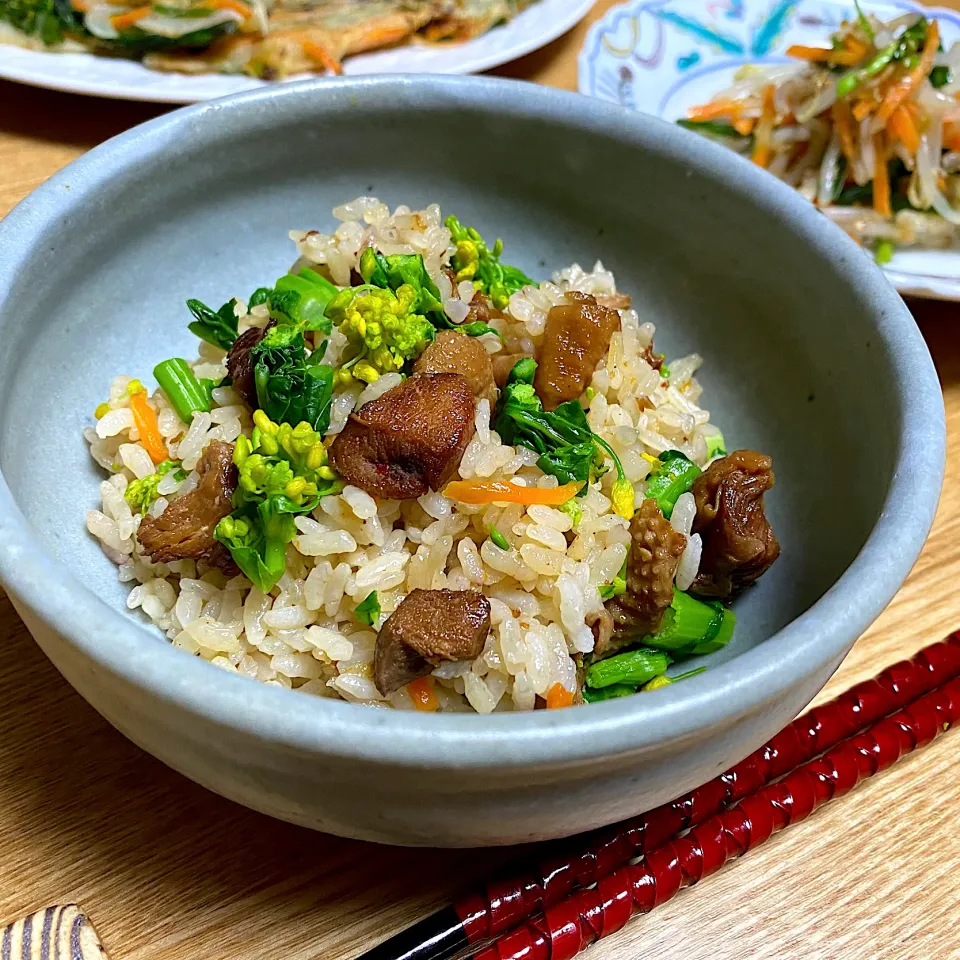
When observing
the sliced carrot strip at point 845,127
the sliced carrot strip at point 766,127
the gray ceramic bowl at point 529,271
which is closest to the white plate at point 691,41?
the sliced carrot strip at point 766,127

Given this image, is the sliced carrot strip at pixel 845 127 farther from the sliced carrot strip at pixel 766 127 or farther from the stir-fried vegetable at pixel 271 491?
the stir-fried vegetable at pixel 271 491

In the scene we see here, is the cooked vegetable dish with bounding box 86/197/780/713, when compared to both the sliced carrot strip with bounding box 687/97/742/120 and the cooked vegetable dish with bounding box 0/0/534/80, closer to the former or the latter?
the cooked vegetable dish with bounding box 0/0/534/80

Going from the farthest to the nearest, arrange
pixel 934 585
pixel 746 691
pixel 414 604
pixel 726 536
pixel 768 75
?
pixel 768 75 < pixel 934 585 < pixel 726 536 < pixel 414 604 < pixel 746 691

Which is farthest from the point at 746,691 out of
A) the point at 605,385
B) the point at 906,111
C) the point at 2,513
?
the point at 906,111

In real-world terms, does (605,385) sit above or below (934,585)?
above

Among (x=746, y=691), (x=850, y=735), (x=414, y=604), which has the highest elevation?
(x=746, y=691)

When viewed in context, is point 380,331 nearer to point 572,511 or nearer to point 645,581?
point 572,511

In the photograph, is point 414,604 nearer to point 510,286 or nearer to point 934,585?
point 510,286
